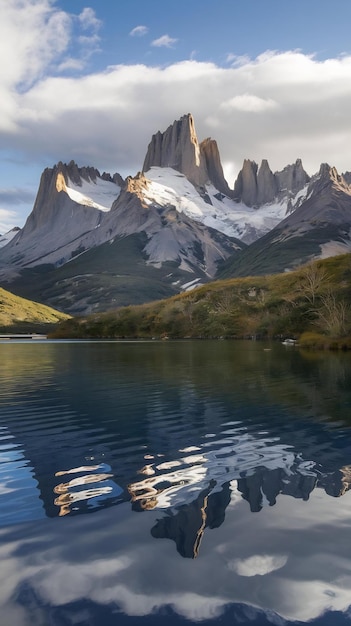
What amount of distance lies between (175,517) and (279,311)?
14020cm

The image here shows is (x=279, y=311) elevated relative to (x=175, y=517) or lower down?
elevated

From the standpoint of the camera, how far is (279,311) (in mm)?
149375

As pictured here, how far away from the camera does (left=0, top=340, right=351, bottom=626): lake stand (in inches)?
349

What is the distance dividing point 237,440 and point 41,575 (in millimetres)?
13022

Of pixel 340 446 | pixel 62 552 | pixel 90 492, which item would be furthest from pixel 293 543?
pixel 340 446

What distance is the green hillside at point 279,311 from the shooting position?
4193 inches

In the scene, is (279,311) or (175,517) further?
(279,311)

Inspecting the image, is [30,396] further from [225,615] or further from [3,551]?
[225,615]

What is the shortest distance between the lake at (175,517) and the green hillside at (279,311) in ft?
253

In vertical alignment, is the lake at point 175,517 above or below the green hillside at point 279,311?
below

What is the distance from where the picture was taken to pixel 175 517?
12805mm

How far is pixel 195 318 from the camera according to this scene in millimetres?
190125

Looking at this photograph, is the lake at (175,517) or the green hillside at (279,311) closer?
the lake at (175,517)

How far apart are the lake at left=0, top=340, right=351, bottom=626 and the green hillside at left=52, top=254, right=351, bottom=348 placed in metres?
77.1
